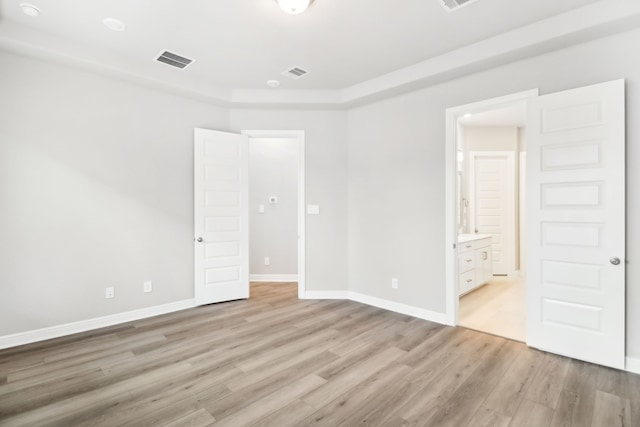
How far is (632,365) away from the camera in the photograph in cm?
241

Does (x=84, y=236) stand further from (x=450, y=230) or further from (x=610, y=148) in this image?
(x=610, y=148)

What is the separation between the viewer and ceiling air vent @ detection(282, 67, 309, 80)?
3.56 meters

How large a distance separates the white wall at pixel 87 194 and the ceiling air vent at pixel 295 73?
1.36 metres

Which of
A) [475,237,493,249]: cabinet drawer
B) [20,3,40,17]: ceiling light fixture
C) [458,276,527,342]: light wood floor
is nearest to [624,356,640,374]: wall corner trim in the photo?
[458,276,527,342]: light wood floor

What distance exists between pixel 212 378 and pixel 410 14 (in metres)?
3.32

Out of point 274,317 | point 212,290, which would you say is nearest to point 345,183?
point 274,317

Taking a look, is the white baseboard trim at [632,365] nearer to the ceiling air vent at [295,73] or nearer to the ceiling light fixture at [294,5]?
the ceiling light fixture at [294,5]

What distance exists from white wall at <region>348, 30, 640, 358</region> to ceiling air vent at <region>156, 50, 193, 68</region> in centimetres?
221

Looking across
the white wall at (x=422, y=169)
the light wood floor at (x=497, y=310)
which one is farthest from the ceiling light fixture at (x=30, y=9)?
the light wood floor at (x=497, y=310)

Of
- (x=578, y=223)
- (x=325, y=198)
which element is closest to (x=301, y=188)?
(x=325, y=198)

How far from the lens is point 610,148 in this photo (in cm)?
244

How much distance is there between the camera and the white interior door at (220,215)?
4082 millimetres

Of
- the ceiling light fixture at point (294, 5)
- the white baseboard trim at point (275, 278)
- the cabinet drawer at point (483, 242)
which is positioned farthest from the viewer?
the white baseboard trim at point (275, 278)

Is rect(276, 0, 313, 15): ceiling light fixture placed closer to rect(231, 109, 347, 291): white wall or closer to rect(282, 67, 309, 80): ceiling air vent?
rect(282, 67, 309, 80): ceiling air vent
